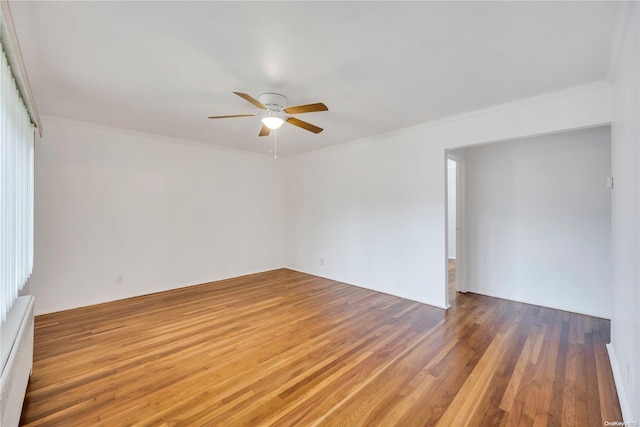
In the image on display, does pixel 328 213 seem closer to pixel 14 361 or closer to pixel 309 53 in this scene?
pixel 309 53

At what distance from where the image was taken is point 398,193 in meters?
4.29

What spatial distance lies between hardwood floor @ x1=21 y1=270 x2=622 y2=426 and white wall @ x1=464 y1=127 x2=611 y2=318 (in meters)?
0.38

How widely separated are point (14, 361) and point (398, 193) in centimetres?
416

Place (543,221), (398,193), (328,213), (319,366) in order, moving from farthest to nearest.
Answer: (328,213) < (398,193) < (543,221) < (319,366)

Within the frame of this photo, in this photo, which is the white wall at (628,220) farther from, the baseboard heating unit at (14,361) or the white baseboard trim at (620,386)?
the baseboard heating unit at (14,361)

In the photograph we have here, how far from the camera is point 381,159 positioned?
4504mm

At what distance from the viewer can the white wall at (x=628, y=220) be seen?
151 cm

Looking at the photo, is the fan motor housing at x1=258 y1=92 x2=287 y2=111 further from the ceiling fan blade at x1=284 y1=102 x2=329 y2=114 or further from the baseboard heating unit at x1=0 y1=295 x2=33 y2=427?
the baseboard heating unit at x1=0 y1=295 x2=33 y2=427

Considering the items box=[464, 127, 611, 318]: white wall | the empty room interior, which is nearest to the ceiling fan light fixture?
the empty room interior

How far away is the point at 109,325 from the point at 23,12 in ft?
9.93

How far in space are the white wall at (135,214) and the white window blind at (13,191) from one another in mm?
1643

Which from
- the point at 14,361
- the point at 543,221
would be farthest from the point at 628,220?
the point at 14,361

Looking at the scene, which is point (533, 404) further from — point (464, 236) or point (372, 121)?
point (372, 121)

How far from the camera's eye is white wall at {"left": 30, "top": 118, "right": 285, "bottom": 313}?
11.9ft
